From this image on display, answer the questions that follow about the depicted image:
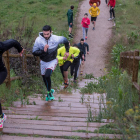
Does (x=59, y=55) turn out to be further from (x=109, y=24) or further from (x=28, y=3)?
(x=28, y=3)

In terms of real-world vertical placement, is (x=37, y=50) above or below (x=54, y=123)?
above

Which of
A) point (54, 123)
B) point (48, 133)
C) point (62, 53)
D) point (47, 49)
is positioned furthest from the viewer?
point (62, 53)

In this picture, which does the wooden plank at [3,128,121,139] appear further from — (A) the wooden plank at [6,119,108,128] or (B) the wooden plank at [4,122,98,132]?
(A) the wooden plank at [6,119,108,128]

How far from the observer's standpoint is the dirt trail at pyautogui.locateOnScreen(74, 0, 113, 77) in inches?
465

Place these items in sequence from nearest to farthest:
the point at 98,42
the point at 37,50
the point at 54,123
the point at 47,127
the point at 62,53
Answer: the point at 47,127, the point at 54,123, the point at 37,50, the point at 62,53, the point at 98,42

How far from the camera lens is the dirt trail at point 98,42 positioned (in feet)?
38.7

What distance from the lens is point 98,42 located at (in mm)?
14445

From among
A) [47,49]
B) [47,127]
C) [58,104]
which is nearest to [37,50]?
[47,49]

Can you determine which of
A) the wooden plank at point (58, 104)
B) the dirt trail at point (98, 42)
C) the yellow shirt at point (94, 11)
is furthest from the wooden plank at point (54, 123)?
the yellow shirt at point (94, 11)

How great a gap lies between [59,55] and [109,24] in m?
10.6

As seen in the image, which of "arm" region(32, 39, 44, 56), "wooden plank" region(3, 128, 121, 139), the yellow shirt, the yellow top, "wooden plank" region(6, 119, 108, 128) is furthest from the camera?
the yellow shirt

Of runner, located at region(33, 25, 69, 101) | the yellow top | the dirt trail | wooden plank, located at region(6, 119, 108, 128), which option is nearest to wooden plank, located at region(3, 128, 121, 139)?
wooden plank, located at region(6, 119, 108, 128)

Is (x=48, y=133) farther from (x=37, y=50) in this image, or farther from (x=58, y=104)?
(x=37, y=50)

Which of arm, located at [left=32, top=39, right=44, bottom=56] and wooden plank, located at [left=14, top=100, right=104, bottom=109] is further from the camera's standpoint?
arm, located at [left=32, top=39, right=44, bottom=56]
